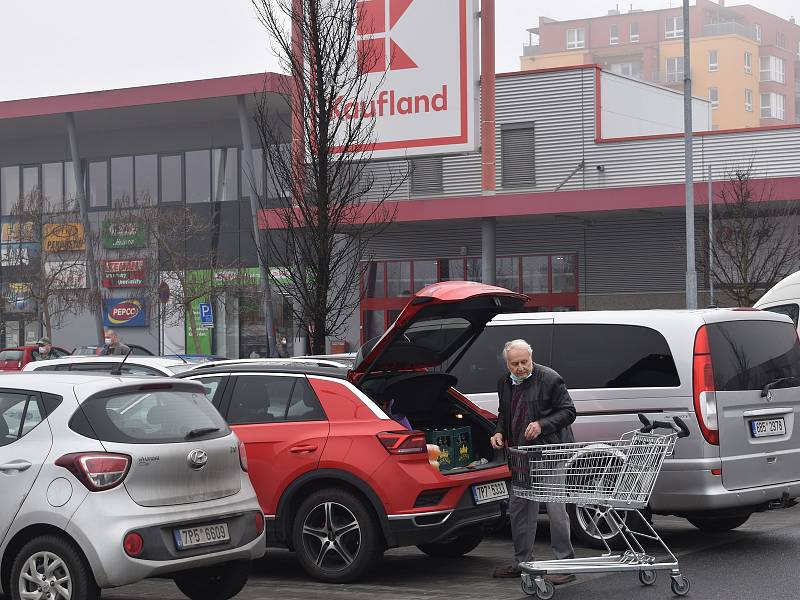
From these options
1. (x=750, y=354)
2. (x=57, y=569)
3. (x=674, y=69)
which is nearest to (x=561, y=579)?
(x=750, y=354)

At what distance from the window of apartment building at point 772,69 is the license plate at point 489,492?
113234 mm

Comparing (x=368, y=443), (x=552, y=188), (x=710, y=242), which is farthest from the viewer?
(x=552, y=188)

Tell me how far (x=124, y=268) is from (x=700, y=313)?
115 feet

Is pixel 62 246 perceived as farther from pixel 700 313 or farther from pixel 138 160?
pixel 700 313

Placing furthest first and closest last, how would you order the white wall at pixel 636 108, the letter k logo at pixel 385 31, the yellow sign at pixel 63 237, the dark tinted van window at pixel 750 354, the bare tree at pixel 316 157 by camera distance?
the yellow sign at pixel 63 237 → the white wall at pixel 636 108 → the letter k logo at pixel 385 31 → the bare tree at pixel 316 157 → the dark tinted van window at pixel 750 354

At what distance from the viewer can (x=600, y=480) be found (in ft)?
27.4

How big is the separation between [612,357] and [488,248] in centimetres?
2151

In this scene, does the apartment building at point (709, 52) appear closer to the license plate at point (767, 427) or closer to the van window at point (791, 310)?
the van window at point (791, 310)

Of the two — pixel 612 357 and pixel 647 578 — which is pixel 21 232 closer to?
pixel 612 357

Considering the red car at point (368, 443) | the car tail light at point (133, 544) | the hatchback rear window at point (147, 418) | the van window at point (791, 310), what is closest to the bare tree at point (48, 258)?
the van window at point (791, 310)

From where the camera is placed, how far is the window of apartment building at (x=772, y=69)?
383 feet

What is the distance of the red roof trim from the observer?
3931 cm

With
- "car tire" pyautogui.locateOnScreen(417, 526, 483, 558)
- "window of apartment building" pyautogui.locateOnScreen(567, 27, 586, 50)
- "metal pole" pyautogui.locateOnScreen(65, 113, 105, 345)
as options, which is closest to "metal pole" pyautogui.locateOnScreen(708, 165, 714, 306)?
"car tire" pyautogui.locateOnScreen(417, 526, 483, 558)

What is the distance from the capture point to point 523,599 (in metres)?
8.53
